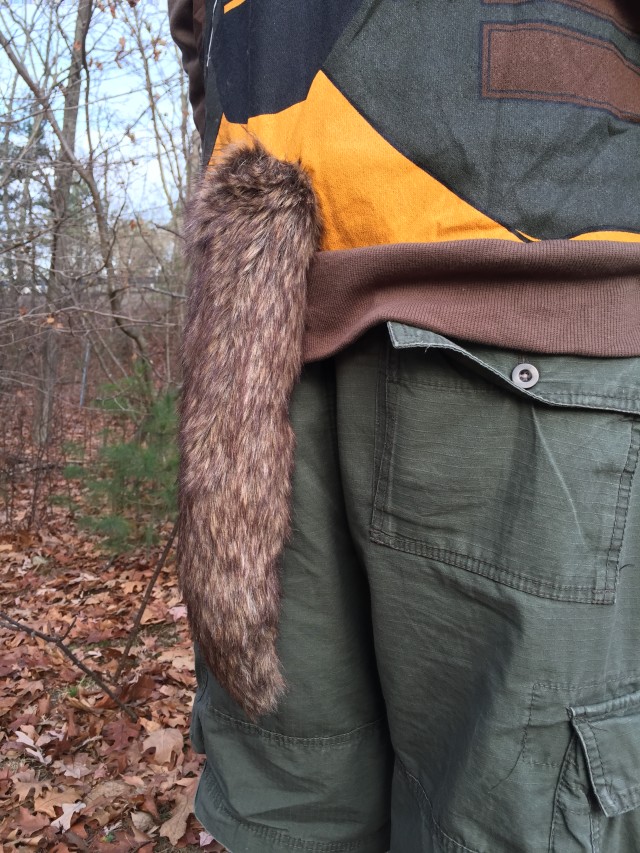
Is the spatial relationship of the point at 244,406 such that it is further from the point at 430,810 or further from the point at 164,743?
the point at 164,743

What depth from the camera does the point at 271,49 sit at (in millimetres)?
1049

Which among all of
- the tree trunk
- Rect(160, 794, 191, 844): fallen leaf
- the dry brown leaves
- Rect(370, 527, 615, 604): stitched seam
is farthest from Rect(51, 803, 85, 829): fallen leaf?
the tree trunk

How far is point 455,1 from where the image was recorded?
896 mm

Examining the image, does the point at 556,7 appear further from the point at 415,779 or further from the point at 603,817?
the point at 415,779

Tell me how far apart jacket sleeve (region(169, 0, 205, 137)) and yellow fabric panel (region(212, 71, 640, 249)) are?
450 millimetres

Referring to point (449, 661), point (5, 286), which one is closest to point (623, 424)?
point (449, 661)

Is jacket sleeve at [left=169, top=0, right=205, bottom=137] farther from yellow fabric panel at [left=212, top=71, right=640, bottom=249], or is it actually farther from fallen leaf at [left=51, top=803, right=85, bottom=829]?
fallen leaf at [left=51, top=803, right=85, bottom=829]

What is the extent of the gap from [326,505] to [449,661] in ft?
1.07

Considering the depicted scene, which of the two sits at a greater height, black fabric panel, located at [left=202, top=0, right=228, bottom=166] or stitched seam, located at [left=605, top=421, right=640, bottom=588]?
black fabric panel, located at [left=202, top=0, right=228, bottom=166]

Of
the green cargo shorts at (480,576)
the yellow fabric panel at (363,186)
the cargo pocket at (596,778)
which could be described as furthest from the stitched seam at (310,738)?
the yellow fabric panel at (363,186)

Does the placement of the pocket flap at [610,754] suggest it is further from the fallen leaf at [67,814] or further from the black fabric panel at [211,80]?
the fallen leaf at [67,814]

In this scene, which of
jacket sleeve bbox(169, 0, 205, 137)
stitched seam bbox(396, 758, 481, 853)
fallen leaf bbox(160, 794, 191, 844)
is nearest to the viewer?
stitched seam bbox(396, 758, 481, 853)

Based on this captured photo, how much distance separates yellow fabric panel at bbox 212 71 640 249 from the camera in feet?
3.00

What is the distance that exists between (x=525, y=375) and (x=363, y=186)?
38 cm
